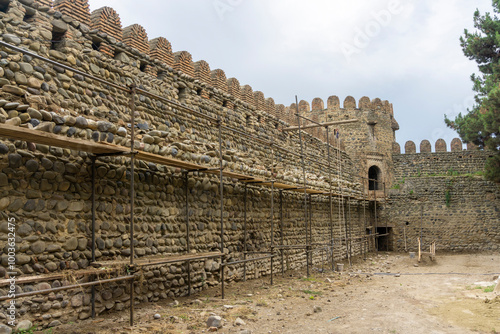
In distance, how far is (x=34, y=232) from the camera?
487 centimetres

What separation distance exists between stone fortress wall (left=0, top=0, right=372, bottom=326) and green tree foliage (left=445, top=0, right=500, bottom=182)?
11157mm

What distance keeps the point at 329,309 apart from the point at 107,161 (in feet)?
Answer: 14.5

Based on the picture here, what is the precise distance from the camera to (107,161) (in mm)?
5898

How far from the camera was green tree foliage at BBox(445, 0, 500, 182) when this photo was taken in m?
16.2

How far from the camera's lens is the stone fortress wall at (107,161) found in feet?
15.9

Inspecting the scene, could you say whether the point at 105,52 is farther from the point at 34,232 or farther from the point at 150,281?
the point at 150,281

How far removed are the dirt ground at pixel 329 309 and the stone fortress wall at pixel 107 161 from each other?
1.81ft

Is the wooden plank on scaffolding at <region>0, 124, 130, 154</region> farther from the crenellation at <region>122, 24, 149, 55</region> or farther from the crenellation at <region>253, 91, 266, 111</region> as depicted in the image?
the crenellation at <region>253, 91, 266, 111</region>

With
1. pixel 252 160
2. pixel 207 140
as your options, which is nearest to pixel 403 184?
pixel 252 160

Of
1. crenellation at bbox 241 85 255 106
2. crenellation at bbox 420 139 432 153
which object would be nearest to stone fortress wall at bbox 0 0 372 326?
crenellation at bbox 241 85 255 106

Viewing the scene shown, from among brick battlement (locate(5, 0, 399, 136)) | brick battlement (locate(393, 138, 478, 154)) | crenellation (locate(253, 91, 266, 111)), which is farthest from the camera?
brick battlement (locate(393, 138, 478, 154))

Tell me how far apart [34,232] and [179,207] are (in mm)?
2798

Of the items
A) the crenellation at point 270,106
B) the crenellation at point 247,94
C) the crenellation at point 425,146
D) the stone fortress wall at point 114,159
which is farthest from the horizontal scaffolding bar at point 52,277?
the crenellation at point 425,146

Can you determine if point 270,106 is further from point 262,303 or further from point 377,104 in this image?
point 377,104
